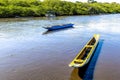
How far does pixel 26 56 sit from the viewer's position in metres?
18.4

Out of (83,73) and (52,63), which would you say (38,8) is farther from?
(83,73)

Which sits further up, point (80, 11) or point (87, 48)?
point (87, 48)

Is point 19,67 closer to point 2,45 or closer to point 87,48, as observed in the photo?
point 87,48

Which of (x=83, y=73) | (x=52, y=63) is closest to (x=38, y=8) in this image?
(x=52, y=63)

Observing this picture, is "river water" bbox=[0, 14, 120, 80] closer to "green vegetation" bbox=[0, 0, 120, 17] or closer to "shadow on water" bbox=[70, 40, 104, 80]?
"shadow on water" bbox=[70, 40, 104, 80]

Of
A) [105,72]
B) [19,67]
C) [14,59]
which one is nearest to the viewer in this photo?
[105,72]

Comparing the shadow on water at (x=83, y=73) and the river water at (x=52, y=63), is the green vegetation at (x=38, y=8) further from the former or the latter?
the shadow on water at (x=83, y=73)

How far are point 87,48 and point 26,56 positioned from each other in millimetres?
5230

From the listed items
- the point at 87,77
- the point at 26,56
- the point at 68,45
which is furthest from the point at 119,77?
the point at 68,45

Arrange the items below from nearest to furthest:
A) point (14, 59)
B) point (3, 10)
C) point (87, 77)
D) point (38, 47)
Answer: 1. point (87, 77)
2. point (14, 59)
3. point (38, 47)
4. point (3, 10)

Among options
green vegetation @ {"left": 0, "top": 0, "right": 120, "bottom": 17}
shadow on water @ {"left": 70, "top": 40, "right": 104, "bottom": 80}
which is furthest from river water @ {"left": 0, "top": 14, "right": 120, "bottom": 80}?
green vegetation @ {"left": 0, "top": 0, "right": 120, "bottom": 17}

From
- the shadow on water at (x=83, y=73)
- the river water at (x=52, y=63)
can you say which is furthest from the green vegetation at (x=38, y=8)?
the shadow on water at (x=83, y=73)

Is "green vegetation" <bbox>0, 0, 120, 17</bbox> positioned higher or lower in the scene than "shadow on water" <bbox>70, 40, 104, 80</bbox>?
lower

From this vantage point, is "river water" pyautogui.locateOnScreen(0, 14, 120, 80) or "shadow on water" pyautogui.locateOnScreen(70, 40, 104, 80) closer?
"shadow on water" pyautogui.locateOnScreen(70, 40, 104, 80)
